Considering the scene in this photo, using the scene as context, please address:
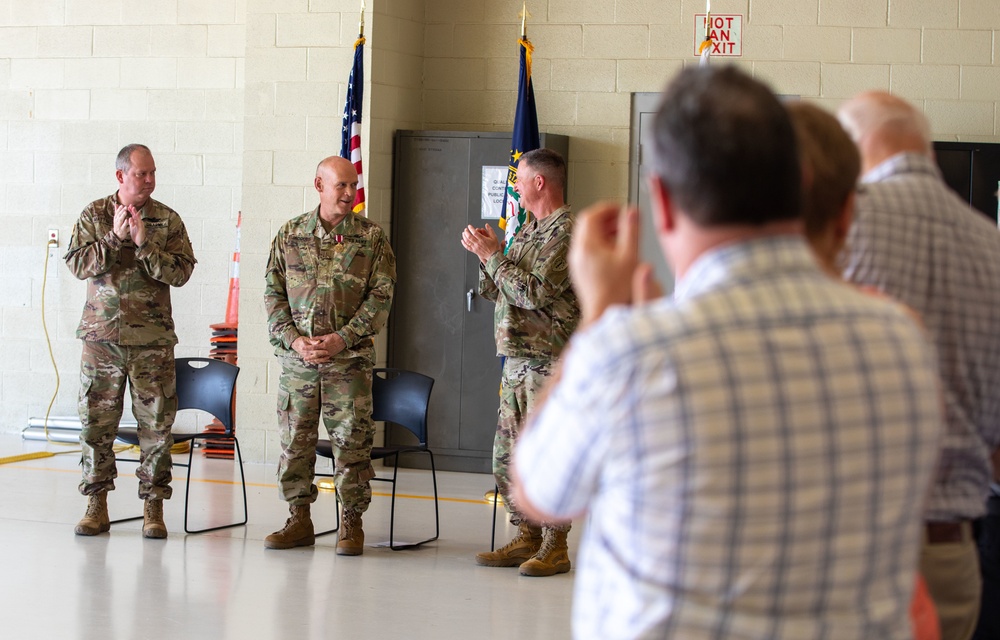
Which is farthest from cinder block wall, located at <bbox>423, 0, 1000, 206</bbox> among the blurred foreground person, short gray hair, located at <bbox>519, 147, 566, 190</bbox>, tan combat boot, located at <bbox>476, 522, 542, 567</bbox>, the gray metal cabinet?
the blurred foreground person

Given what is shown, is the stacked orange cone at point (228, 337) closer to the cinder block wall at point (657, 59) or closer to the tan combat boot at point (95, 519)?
the cinder block wall at point (657, 59)

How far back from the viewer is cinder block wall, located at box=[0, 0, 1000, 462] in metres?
7.41

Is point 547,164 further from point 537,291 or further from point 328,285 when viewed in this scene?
point 328,285

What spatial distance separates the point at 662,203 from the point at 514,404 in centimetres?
365

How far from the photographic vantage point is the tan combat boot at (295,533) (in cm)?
511

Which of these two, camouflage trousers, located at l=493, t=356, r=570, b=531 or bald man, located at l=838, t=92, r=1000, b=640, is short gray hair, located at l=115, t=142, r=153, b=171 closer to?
camouflage trousers, located at l=493, t=356, r=570, b=531

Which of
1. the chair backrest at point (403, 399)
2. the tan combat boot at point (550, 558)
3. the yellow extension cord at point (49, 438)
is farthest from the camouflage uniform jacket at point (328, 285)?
the yellow extension cord at point (49, 438)

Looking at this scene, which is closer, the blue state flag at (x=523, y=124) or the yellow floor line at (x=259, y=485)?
the yellow floor line at (x=259, y=485)

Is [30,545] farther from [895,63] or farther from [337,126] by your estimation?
[895,63]

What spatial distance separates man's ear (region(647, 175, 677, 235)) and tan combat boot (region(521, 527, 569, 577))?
144 inches

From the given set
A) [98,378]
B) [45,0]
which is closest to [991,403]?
[98,378]

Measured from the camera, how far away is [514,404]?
4.90 metres

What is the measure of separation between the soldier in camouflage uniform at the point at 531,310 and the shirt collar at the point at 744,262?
3467 mm

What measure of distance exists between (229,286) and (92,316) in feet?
9.66
